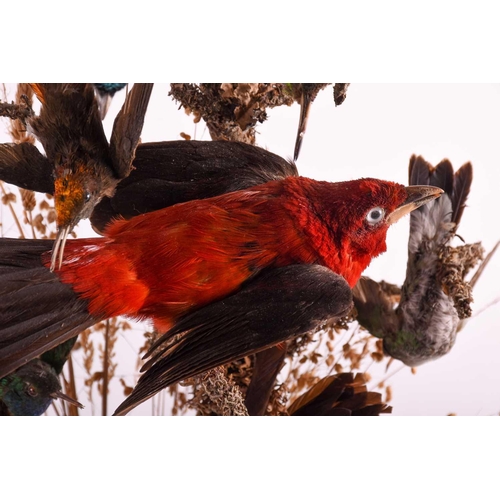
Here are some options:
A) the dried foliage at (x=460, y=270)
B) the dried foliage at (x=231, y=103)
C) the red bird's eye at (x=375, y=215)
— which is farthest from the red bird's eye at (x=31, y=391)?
the dried foliage at (x=460, y=270)

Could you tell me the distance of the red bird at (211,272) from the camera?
1.38 meters

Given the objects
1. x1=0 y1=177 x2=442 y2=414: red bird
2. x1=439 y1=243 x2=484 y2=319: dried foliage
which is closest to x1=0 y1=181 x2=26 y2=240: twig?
x1=0 y1=177 x2=442 y2=414: red bird

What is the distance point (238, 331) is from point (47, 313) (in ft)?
1.13

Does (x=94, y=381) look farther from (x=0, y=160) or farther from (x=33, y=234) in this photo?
(x=0, y=160)

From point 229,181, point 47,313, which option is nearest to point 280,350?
point 229,181

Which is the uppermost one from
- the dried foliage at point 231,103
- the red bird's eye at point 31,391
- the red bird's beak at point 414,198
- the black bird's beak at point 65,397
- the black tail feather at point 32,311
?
the dried foliage at point 231,103

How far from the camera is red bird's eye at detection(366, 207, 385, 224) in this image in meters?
1.49

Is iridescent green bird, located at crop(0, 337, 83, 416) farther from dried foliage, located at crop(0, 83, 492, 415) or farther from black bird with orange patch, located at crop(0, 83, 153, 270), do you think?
black bird with orange patch, located at crop(0, 83, 153, 270)

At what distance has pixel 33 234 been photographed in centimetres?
156

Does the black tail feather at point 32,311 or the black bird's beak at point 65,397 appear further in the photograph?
the black bird's beak at point 65,397

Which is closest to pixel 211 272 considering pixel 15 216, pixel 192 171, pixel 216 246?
pixel 216 246

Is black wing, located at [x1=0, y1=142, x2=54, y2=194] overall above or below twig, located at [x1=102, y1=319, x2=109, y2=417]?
above

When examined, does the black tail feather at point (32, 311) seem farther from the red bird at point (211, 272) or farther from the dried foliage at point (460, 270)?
the dried foliage at point (460, 270)

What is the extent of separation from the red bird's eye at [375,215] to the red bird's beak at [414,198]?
0.07ft
